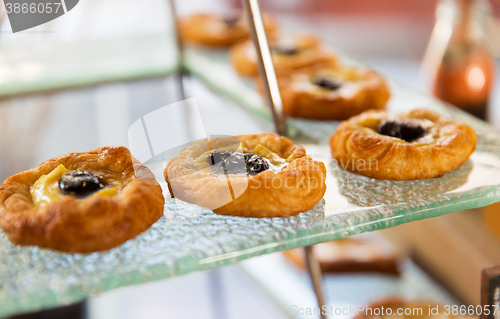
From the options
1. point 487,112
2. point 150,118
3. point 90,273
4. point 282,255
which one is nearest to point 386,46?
point 487,112

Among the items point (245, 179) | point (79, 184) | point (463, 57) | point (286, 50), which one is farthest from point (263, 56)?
point (463, 57)

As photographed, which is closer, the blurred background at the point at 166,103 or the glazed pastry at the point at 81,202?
the glazed pastry at the point at 81,202

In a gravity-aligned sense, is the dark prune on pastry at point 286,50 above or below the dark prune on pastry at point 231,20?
below

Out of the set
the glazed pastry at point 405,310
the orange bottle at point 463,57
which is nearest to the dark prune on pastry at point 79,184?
the glazed pastry at point 405,310

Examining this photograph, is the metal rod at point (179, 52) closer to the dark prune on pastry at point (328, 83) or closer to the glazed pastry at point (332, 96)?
the glazed pastry at point (332, 96)

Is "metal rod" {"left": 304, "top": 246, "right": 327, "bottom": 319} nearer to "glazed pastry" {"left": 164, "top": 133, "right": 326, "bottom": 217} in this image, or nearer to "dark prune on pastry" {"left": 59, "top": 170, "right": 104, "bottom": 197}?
"glazed pastry" {"left": 164, "top": 133, "right": 326, "bottom": 217}

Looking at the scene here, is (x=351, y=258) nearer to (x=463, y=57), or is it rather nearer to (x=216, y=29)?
(x=463, y=57)

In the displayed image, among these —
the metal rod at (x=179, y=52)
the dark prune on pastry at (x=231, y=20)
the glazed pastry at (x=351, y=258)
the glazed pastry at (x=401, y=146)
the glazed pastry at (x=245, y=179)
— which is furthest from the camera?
the dark prune on pastry at (x=231, y=20)

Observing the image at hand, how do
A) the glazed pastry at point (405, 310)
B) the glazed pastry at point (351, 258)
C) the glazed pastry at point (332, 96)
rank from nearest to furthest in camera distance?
the glazed pastry at point (332, 96)
the glazed pastry at point (405, 310)
the glazed pastry at point (351, 258)
